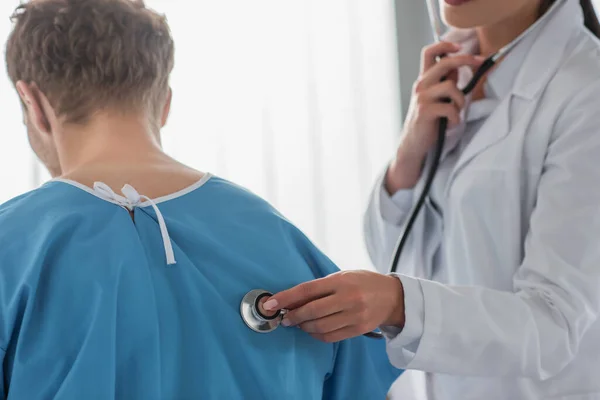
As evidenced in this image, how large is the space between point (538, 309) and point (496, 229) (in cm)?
16

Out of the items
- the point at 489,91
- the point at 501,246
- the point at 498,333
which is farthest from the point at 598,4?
the point at 498,333

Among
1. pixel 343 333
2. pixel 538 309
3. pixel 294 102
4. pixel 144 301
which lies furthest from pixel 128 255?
pixel 294 102

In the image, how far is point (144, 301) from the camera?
3.11ft

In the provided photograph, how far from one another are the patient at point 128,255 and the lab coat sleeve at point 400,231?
22 cm

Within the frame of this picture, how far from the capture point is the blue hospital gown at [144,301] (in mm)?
911

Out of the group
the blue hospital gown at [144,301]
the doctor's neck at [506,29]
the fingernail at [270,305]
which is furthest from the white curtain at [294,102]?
the fingernail at [270,305]

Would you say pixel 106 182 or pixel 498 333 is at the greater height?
pixel 106 182

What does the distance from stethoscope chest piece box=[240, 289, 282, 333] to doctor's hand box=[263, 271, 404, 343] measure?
0.02 m

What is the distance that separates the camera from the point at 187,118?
7.16 feet

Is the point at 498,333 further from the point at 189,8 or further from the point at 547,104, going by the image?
the point at 189,8

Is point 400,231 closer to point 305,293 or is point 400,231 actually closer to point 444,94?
point 444,94

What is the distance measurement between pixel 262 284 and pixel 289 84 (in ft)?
4.52

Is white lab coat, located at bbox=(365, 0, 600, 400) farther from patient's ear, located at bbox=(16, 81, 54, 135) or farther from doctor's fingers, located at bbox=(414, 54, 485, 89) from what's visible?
patient's ear, located at bbox=(16, 81, 54, 135)

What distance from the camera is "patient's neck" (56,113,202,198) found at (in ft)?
3.42
